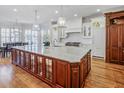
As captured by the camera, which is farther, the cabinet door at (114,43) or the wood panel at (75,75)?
the cabinet door at (114,43)

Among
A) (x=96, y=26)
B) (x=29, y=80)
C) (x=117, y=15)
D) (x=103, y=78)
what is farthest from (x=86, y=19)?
(x=29, y=80)

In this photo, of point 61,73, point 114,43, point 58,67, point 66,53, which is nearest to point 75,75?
point 61,73

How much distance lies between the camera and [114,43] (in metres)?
6.79

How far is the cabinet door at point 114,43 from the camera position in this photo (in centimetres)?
668

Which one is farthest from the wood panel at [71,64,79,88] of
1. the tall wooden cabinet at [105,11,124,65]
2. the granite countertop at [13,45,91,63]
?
the tall wooden cabinet at [105,11,124,65]

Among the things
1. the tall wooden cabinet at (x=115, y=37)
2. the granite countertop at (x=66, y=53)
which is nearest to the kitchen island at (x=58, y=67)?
the granite countertop at (x=66, y=53)

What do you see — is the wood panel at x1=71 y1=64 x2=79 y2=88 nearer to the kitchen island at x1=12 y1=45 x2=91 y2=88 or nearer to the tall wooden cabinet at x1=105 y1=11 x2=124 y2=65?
the kitchen island at x1=12 y1=45 x2=91 y2=88

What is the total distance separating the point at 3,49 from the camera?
9.15m

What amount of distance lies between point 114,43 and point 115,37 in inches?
11.0

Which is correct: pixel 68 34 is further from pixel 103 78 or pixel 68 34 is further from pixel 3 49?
pixel 103 78

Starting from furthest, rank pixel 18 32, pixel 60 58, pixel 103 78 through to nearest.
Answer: pixel 18 32 → pixel 103 78 → pixel 60 58

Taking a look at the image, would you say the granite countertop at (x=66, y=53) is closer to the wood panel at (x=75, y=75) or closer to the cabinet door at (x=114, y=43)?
the wood panel at (x=75, y=75)

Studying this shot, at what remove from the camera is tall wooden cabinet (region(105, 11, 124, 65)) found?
6516 millimetres

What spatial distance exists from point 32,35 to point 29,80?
33.7 feet
